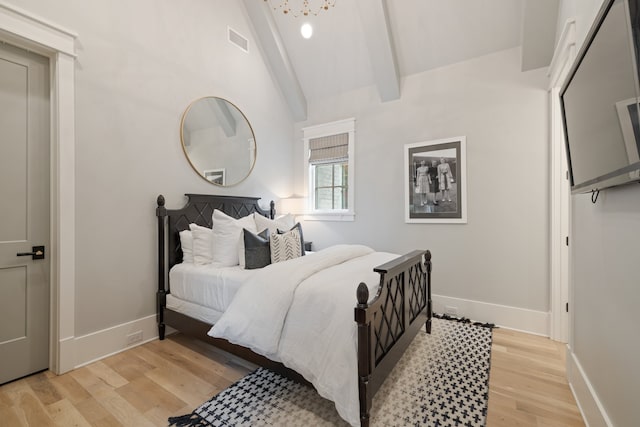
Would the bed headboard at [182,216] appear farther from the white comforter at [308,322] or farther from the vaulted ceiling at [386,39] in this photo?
the vaulted ceiling at [386,39]

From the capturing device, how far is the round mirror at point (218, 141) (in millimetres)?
3137

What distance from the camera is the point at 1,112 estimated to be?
2027mm

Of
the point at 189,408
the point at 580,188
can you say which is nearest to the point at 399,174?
the point at 580,188

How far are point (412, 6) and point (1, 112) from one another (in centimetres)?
379

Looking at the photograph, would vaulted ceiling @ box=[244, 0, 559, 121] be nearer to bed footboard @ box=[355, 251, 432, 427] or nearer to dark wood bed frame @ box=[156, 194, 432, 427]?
dark wood bed frame @ box=[156, 194, 432, 427]

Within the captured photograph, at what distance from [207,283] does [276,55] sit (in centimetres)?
322

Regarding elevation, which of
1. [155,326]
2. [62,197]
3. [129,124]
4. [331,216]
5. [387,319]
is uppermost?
[129,124]

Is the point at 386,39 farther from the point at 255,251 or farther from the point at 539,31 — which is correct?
the point at 255,251

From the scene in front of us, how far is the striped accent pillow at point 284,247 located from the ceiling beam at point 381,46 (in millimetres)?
2262

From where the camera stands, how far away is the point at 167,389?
6.59 feet

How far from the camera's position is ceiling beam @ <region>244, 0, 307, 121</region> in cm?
374

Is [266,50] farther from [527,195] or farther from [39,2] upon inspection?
[527,195]

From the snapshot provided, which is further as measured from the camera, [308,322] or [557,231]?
[557,231]

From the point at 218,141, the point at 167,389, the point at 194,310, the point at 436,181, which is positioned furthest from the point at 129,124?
the point at 436,181
